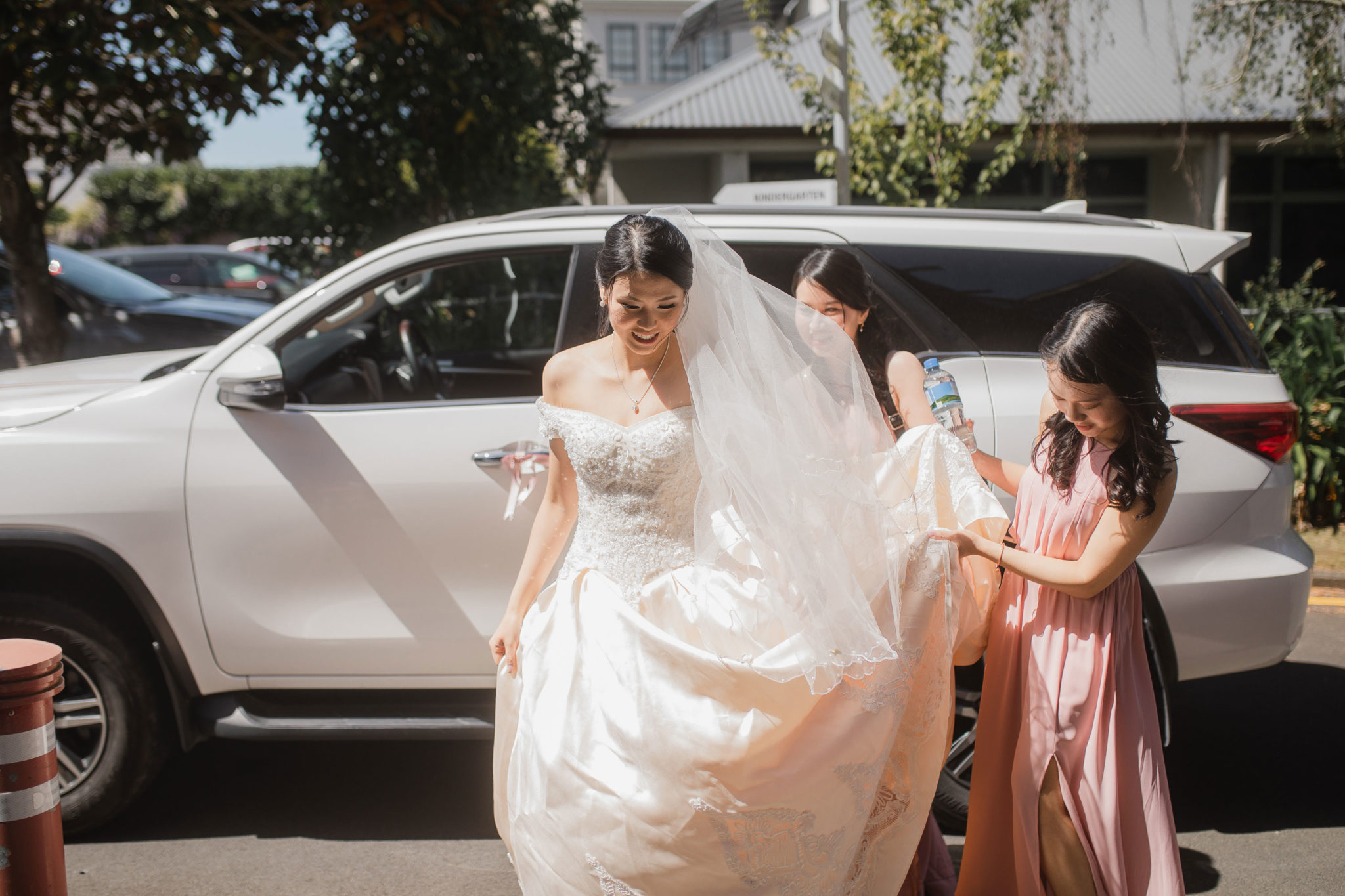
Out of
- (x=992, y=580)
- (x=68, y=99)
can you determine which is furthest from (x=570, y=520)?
(x=68, y=99)

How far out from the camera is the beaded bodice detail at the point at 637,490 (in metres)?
2.45

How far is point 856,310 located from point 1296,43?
692 cm

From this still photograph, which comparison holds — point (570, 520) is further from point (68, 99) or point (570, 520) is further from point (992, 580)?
point (68, 99)

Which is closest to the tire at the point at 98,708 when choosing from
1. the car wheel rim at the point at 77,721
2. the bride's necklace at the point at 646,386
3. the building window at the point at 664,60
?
the car wheel rim at the point at 77,721

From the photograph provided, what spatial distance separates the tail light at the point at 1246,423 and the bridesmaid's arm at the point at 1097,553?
0.91 meters

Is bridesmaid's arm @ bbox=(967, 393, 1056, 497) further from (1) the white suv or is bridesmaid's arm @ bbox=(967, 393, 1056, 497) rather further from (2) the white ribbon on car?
(2) the white ribbon on car

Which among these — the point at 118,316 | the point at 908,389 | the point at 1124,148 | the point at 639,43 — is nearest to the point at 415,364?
the point at 908,389

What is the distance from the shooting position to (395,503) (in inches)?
126

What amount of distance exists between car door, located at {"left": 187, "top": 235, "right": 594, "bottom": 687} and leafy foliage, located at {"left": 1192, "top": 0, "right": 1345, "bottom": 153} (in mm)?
6984

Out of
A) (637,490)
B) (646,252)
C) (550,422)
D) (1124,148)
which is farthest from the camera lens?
(1124,148)

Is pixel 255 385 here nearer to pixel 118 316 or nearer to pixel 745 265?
pixel 745 265

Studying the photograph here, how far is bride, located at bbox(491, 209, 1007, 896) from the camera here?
2227 millimetres

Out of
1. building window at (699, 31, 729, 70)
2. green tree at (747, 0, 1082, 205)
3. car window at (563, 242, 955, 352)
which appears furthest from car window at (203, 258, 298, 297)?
building window at (699, 31, 729, 70)

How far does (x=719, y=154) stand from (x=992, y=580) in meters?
10.4
